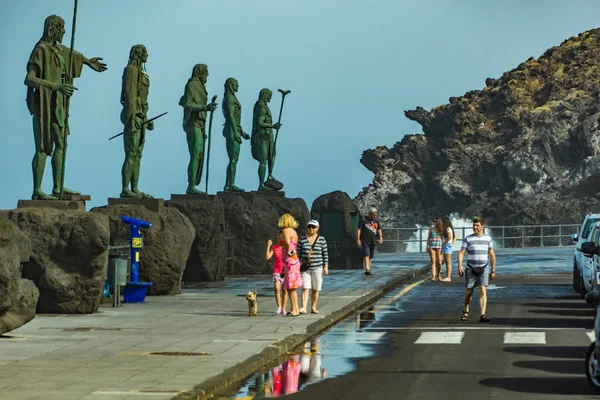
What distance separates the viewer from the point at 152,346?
639 inches

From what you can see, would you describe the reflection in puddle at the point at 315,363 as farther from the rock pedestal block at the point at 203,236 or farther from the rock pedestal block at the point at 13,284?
the rock pedestal block at the point at 203,236

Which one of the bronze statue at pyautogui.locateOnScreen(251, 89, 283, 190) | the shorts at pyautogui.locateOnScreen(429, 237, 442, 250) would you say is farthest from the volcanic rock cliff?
the shorts at pyautogui.locateOnScreen(429, 237, 442, 250)

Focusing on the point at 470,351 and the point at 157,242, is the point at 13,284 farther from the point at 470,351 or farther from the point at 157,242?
the point at 157,242

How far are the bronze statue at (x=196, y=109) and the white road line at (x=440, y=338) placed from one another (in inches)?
553

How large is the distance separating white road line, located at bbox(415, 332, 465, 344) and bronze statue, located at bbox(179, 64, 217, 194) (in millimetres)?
14047

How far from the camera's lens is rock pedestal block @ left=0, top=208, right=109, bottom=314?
21.5m

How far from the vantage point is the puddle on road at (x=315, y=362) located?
1292 centimetres

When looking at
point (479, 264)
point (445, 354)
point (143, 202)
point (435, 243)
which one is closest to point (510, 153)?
point (435, 243)

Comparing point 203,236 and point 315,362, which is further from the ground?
point 203,236

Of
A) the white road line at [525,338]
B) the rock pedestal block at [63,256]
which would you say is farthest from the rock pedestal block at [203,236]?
the white road line at [525,338]

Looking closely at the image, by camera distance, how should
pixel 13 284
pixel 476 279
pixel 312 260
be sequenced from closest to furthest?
pixel 13 284, pixel 476 279, pixel 312 260

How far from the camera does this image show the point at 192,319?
20688 mm

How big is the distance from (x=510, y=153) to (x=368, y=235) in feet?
433

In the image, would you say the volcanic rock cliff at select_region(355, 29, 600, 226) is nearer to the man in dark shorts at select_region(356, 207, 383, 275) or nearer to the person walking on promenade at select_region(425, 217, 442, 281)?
the man in dark shorts at select_region(356, 207, 383, 275)
